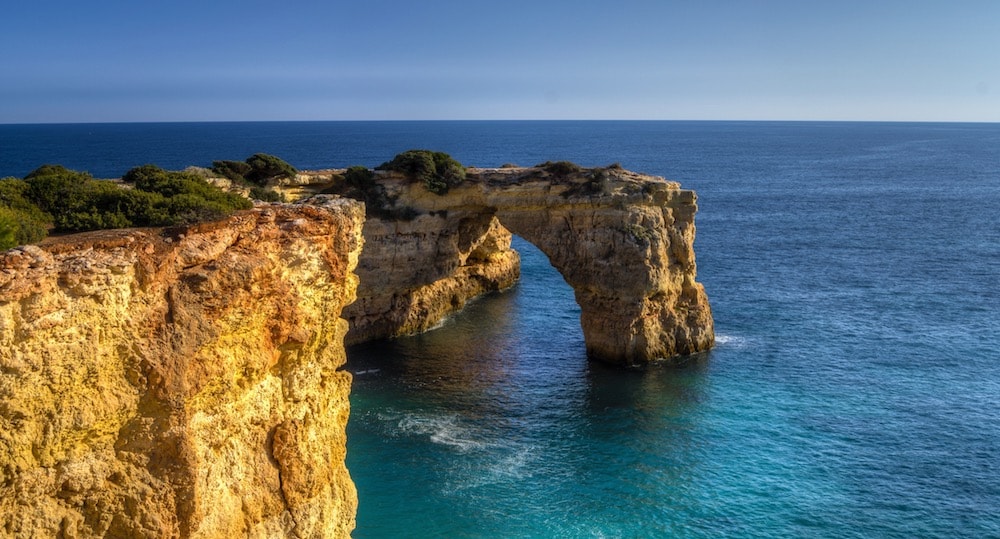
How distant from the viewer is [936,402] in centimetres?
3969

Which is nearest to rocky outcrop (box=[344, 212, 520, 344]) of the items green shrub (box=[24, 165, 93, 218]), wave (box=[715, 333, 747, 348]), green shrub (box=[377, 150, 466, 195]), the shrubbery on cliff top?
green shrub (box=[377, 150, 466, 195])

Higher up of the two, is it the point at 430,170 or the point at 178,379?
the point at 430,170

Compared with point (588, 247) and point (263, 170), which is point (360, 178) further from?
point (588, 247)

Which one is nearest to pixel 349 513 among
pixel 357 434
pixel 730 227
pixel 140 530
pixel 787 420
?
pixel 140 530

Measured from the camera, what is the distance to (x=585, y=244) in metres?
46.0

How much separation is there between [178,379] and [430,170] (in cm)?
3375

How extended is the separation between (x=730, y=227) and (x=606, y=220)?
51.5 meters

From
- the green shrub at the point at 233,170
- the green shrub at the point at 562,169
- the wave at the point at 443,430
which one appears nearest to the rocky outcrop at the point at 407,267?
the green shrub at the point at 562,169

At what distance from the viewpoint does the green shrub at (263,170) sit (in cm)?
4519

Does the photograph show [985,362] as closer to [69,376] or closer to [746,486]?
[746,486]

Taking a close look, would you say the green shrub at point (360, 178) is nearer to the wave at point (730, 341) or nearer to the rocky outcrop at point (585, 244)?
the rocky outcrop at point (585, 244)

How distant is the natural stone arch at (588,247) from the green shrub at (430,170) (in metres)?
0.58

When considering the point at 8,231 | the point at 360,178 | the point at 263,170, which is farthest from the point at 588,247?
the point at 8,231

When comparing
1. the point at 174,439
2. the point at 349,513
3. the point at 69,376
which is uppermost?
the point at 69,376
